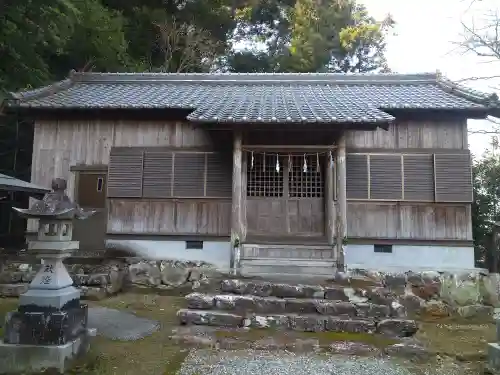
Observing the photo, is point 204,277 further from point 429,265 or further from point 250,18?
point 250,18

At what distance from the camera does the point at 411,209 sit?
11148 mm

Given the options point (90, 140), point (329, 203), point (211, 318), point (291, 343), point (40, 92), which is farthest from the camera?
point (40, 92)

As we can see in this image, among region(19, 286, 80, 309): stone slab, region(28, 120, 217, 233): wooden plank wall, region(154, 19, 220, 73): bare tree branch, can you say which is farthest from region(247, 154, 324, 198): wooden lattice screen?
region(154, 19, 220, 73): bare tree branch

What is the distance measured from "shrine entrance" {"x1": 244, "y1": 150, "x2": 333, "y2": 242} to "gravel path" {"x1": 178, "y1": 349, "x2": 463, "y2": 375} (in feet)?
17.8

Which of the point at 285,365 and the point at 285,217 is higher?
the point at 285,217

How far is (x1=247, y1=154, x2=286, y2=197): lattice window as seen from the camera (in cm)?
1141

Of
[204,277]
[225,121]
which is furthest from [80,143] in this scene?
[204,277]

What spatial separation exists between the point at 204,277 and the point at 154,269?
1.41m

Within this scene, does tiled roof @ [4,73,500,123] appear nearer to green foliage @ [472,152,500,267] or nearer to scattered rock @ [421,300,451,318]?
scattered rock @ [421,300,451,318]

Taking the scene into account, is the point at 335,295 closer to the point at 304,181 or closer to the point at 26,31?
the point at 304,181

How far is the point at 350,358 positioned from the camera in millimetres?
5715

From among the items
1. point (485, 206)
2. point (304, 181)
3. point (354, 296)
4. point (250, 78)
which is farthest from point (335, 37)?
point (354, 296)

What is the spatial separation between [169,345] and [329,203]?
5.98m

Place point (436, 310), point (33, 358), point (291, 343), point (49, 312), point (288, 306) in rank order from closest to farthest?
point (33, 358)
point (49, 312)
point (291, 343)
point (288, 306)
point (436, 310)
